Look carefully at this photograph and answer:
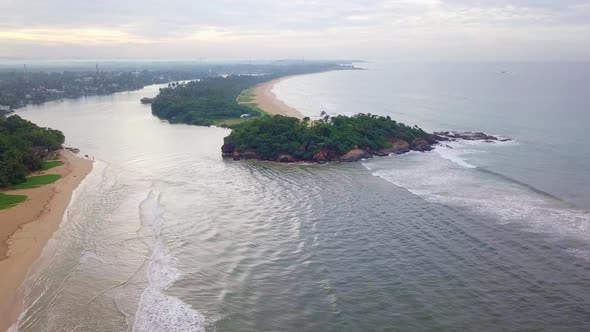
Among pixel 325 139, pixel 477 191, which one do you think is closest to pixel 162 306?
pixel 477 191

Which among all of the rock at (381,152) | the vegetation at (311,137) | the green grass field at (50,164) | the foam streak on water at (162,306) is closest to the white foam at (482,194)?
the rock at (381,152)

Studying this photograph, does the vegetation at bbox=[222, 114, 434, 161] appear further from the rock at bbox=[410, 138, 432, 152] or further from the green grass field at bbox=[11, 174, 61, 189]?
the green grass field at bbox=[11, 174, 61, 189]

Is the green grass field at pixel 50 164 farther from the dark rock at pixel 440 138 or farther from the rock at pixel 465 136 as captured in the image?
the rock at pixel 465 136

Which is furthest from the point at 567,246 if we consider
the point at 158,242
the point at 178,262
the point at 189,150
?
the point at 189,150

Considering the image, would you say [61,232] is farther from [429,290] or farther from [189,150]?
[189,150]

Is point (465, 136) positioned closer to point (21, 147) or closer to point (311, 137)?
point (311, 137)

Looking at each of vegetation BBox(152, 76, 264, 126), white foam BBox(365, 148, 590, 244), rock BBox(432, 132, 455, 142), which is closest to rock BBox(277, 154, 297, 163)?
white foam BBox(365, 148, 590, 244)
